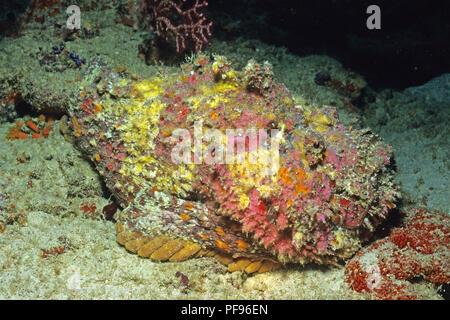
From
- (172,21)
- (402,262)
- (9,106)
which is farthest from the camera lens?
(172,21)

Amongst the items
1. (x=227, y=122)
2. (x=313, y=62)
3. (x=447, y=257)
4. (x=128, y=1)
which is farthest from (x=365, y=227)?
(x=128, y=1)

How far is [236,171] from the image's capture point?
3229 mm

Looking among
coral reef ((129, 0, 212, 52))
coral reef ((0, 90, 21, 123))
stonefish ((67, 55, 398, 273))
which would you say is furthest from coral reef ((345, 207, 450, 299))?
coral reef ((0, 90, 21, 123))

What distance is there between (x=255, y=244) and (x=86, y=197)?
9.54 ft

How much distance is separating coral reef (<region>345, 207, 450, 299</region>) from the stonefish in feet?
0.76

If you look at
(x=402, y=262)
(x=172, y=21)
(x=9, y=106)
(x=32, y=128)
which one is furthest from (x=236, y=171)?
A: (x=9, y=106)

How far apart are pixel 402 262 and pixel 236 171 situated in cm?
211

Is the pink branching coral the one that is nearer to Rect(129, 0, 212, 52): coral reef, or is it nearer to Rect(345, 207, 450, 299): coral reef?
Rect(129, 0, 212, 52): coral reef

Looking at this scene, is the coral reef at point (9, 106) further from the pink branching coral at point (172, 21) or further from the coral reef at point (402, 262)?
the coral reef at point (402, 262)

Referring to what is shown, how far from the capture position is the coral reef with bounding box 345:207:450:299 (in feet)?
11.0

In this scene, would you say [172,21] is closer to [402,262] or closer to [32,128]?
[32,128]

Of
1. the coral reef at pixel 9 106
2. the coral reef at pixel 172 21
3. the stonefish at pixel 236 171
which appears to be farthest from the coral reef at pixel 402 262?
the coral reef at pixel 9 106

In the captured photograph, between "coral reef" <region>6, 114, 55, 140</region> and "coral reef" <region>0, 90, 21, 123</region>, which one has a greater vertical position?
"coral reef" <region>0, 90, 21, 123</region>

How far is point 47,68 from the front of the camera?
5980 mm
